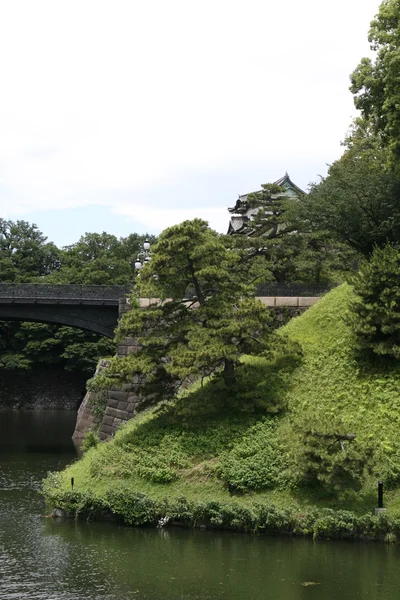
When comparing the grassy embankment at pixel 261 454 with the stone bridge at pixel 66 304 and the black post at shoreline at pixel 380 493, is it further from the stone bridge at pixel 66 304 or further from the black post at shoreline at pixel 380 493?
the stone bridge at pixel 66 304

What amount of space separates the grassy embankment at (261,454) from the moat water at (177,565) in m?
0.65

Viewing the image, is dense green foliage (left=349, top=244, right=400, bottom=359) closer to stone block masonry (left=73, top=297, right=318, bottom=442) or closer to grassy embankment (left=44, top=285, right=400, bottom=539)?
grassy embankment (left=44, top=285, right=400, bottom=539)

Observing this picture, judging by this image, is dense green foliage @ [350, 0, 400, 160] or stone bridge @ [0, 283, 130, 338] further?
stone bridge @ [0, 283, 130, 338]

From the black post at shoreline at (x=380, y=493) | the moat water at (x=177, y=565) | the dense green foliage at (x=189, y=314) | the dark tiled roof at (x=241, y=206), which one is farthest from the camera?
the dark tiled roof at (x=241, y=206)

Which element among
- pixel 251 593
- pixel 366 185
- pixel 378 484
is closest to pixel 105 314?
pixel 366 185

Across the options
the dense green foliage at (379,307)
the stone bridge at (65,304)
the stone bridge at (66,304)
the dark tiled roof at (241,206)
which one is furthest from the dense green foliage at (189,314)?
the dark tiled roof at (241,206)

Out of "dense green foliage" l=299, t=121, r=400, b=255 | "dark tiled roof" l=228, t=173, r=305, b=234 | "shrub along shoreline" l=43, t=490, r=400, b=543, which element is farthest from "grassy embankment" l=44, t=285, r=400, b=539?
"dark tiled roof" l=228, t=173, r=305, b=234

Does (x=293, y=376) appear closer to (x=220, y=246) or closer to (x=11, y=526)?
(x=220, y=246)

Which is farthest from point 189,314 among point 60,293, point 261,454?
point 60,293

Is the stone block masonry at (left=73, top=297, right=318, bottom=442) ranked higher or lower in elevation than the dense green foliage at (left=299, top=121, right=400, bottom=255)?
lower

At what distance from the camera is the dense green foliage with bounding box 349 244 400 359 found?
92.9 ft

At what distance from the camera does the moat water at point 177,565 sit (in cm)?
1875

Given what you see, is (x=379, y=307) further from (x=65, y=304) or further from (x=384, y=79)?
(x=65, y=304)

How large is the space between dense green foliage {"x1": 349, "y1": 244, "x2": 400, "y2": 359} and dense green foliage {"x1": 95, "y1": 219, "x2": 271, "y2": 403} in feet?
10.8
